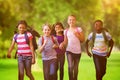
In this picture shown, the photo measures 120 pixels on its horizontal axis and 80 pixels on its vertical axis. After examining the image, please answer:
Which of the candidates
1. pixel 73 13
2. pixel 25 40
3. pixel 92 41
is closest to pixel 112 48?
pixel 92 41

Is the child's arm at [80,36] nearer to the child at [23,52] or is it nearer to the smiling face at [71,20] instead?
the smiling face at [71,20]

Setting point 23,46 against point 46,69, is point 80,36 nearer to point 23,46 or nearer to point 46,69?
point 46,69

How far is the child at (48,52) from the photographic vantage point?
158 inches

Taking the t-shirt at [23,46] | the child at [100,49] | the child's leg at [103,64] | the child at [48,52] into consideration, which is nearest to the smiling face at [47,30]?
the child at [48,52]

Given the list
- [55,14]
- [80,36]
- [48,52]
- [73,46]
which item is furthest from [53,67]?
[55,14]

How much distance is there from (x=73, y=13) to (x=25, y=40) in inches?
20.8

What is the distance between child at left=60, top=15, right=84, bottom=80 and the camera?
4055mm

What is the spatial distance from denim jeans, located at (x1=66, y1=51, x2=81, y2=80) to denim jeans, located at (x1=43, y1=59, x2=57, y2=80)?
14cm

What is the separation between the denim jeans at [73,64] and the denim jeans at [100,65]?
17 cm

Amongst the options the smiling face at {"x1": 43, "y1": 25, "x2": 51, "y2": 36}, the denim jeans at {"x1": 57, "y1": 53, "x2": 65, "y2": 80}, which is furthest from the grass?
the smiling face at {"x1": 43, "y1": 25, "x2": 51, "y2": 36}

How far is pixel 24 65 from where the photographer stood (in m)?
4.08

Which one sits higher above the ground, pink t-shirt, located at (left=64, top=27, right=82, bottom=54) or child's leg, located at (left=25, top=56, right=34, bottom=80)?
pink t-shirt, located at (left=64, top=27, right=82, bottom=54)

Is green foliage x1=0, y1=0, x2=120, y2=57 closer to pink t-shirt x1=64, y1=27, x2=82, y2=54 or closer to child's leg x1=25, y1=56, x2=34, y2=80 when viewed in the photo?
pink t-shirt x1=64, y1=27, x2=82, y2=54

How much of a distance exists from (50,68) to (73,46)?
0.99 ft
